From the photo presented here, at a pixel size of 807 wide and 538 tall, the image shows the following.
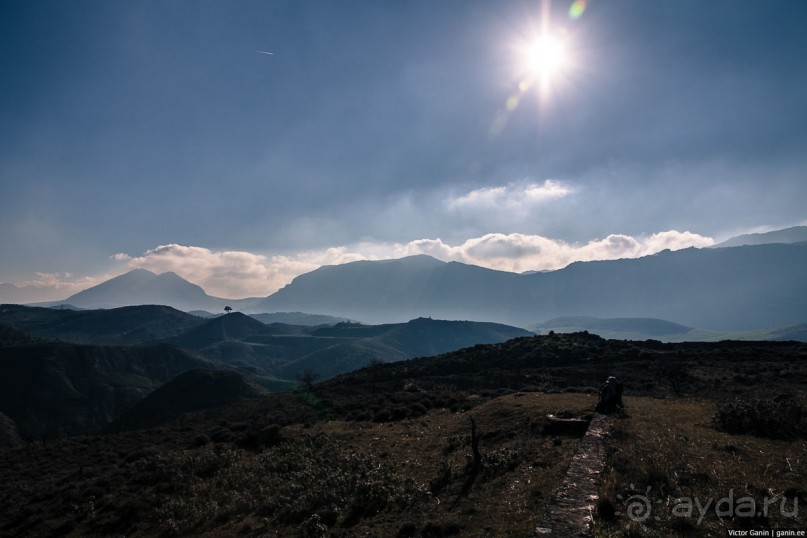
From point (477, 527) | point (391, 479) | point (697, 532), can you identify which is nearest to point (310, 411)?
point (391, 479)

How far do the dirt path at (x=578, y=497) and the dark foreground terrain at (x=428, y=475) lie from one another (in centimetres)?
35

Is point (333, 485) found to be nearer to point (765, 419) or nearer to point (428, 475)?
point (428, 475)

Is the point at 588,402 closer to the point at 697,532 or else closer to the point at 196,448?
the point at 697,532

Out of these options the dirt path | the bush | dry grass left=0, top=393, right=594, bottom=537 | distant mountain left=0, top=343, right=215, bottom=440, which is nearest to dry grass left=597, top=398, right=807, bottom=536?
the dirt path

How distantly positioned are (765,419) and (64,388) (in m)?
200

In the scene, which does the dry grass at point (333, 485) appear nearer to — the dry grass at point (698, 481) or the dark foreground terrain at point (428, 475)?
the dark foreground terrain at point (428, 475)

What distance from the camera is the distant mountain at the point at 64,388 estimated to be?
13188 centimetres

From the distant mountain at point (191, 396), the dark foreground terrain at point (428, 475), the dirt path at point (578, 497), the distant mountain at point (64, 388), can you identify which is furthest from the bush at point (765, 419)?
the distant mountain at point (64, 388)

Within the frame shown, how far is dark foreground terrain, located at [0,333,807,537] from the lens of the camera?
11930 millimetres

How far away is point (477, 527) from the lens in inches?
493

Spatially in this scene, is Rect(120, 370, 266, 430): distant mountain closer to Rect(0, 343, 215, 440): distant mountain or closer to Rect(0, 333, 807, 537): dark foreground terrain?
Rect(0, 343, 215, 440): distant mountain

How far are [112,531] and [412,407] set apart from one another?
24168mm

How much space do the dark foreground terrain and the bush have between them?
7 cm

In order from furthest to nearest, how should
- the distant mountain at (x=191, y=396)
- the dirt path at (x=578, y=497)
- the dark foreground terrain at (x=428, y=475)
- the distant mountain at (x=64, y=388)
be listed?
1. the distant mountain at (x=64, y=388)
2. the distant mountain at (x=191, y=396)
3. the dark foreground terrain at (x=428, y=475)
4. the dirt path at (x=578, y=497)
